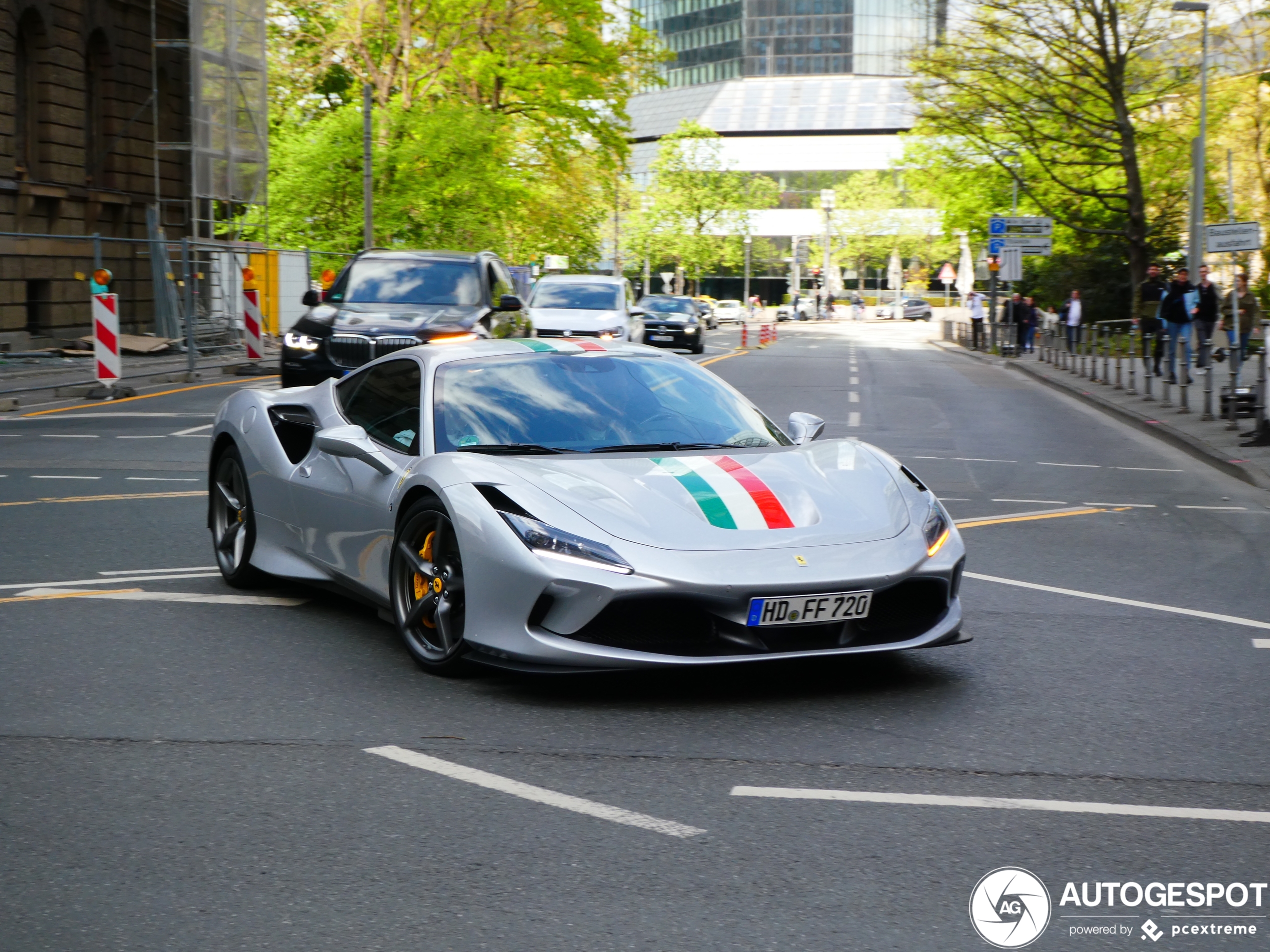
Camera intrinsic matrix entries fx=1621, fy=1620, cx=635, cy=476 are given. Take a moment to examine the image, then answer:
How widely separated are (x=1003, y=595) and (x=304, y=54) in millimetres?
39583

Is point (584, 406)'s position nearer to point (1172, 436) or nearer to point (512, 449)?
point (512, 449)

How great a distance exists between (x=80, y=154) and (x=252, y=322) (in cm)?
908

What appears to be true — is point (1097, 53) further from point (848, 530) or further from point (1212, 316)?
point (848, 530)

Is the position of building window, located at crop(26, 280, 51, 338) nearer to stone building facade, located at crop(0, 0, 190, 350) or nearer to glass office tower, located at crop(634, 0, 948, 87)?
stone building facade, located at crop(0, 0, 190, 350)

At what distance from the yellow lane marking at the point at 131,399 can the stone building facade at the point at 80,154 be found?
19.2 ft

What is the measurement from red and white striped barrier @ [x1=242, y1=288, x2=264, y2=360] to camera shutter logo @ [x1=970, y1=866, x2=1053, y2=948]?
23.7m

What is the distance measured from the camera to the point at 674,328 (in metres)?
42.1

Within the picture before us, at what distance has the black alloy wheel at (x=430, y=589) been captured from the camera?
5.86 metres

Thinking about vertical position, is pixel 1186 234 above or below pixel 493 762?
above

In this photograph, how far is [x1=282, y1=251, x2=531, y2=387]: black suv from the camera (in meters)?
16.5

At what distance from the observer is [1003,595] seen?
7.97 metres

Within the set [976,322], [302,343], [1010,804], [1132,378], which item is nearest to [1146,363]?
[1132,378]

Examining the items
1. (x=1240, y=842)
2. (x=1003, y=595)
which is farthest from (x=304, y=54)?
(x=1240, y=842)
